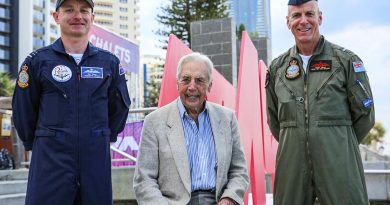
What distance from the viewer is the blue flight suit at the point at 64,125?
7.36 ft

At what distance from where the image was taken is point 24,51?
55.7 meters

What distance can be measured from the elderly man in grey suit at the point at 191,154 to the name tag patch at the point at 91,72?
392 mm

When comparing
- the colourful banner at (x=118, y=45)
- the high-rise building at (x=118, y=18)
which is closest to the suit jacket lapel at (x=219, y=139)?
the colourful banner at (x=118, y=45)

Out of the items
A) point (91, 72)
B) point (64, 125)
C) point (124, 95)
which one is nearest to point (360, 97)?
point (124, 95)

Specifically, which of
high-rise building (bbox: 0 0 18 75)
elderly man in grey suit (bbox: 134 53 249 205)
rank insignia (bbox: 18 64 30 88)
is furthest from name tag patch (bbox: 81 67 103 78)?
high-rise building (bbox: 0 0 18 75)

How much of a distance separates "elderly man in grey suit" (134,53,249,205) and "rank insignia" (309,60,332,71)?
58cm

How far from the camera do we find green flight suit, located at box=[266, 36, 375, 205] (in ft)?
7.72

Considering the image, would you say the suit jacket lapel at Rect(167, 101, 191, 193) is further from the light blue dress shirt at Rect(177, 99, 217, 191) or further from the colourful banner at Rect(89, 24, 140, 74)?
the colourful banner at Rect(89, 24, 140, 74)

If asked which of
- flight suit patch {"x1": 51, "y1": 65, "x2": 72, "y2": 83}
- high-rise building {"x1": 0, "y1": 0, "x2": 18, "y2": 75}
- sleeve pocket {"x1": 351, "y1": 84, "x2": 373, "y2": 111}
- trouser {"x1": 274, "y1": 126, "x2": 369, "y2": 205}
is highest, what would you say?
high-rise building {"x1": 0, "y1": 0, "x2": 18, "y2": 75}

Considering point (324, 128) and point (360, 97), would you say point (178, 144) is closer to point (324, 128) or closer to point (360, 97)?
point (324, 128)

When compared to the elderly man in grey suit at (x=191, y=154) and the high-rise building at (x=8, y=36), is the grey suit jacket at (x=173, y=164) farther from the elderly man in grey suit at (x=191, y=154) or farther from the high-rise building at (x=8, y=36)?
the high-rise building at (x=8, y=36)

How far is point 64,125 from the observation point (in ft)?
7.45

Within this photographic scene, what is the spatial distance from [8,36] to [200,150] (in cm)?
5731

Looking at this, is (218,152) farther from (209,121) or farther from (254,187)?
(254,187)
